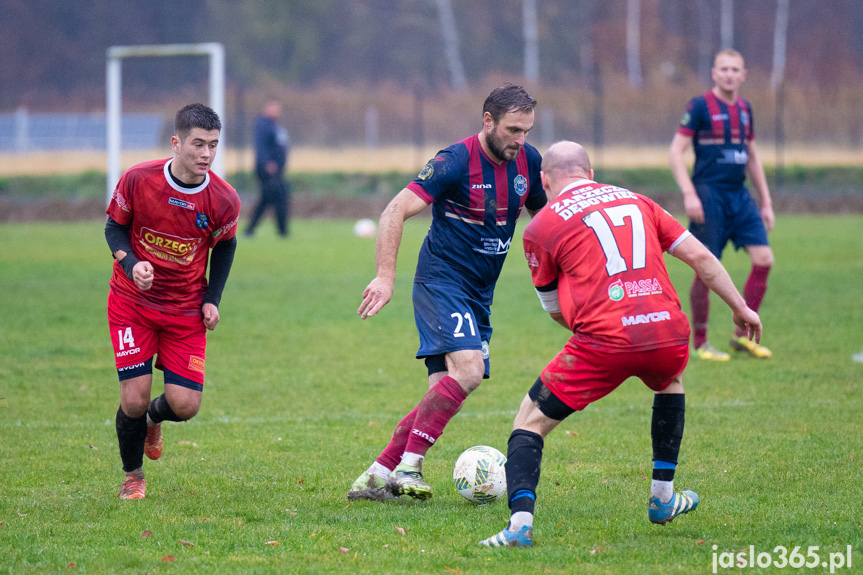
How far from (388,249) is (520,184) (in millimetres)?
860

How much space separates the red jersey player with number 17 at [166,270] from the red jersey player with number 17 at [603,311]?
1841 millimetres

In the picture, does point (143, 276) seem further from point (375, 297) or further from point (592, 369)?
point (592, 369)

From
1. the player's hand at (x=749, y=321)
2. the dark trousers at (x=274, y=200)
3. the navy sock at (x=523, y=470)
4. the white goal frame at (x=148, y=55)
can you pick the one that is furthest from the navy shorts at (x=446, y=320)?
the dark trousers at (x=274, y=200)

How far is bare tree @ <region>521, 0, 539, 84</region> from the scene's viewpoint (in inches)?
1858

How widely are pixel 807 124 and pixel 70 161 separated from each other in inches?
916

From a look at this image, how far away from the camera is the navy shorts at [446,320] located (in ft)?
16.4

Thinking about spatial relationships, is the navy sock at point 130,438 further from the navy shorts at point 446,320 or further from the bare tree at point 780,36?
the bare tree at point 780,36

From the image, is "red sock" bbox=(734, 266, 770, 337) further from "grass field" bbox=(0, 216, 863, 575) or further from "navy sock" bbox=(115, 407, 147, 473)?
"navy sock" bbox=(115, 407, 147, 473)

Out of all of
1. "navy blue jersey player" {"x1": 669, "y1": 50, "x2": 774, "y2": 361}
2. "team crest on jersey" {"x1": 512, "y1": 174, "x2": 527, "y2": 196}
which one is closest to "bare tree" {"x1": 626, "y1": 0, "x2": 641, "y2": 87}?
"navy blue jersey player" {"x1": 669, "y1": 50, "x2": 774, "y2": 361}

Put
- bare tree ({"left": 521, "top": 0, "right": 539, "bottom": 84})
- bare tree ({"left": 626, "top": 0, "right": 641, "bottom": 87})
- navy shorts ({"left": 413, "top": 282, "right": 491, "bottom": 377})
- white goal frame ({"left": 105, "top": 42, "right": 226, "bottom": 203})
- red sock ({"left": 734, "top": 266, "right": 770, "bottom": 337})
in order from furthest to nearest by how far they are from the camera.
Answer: bare tree ({"left": 626, "top": 0, "right": 641, "bottom": 87})
bare tree ({"left": 521, "top": 0, "right": 539, "bottom": 84})
white goal frame ({"left": 105, "top": 42, "right": 226, "bottom": 203})
red sock ({"left": 734, "top": 266, "right": 770, "bottom": 337})
navy shorts ({"left": 413, "top": 282, "right": 491, "bottom": 377})

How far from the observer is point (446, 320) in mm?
5012

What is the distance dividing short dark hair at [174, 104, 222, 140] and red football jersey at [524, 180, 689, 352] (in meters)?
1.83

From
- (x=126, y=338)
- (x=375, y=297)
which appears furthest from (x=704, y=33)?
(x=126, y=338)

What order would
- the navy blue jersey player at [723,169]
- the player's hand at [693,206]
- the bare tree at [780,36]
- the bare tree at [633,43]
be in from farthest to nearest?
the bare tree at [633,43], the bare tree at [780,36], the navy blue jersey player at [723,169], the player's hand at [693,206]
